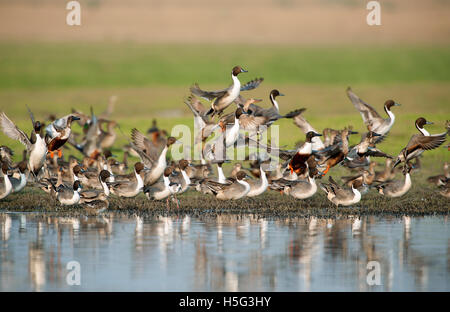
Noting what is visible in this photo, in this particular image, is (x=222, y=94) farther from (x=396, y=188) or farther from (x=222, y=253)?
(x=222, y=253)

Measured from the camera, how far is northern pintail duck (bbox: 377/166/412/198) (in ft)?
48.4

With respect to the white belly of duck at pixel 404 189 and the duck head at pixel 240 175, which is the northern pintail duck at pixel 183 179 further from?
the white belly of duck at pixel 404 189

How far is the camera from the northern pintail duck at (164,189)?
1445 centimetres

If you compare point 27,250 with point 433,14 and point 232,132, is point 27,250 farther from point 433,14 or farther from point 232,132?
point 433,14

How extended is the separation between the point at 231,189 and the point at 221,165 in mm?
2278

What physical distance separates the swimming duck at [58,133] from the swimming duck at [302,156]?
14.8 feet

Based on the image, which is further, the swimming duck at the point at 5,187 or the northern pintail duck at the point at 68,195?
the swimming duck at the point at 5,187

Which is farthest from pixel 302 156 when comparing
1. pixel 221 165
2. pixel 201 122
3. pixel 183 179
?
pixel 201 122

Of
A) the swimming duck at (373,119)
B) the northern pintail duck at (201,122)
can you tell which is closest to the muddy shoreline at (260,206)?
the northern pintail duck at (201,122)

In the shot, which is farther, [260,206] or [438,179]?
[438,179]

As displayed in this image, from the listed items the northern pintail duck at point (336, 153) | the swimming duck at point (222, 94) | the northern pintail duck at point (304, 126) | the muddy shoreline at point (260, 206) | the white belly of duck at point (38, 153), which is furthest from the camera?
the swimming duck at point (222, 94)

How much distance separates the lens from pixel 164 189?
Result: 14.4 m
